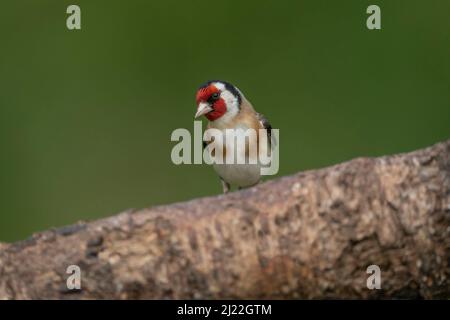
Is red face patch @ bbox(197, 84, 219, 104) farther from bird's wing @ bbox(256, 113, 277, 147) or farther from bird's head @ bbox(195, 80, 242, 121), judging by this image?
bird's wing @ bbox(256, 113, 277, 147)

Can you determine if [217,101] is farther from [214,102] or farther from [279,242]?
[279,242]

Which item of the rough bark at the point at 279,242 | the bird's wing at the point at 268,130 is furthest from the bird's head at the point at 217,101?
the rough bark at the point at 279,242

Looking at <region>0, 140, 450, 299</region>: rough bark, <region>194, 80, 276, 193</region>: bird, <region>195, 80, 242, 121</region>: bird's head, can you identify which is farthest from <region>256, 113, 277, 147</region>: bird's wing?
<region>0, 140, 450, 299</region>: rough bark

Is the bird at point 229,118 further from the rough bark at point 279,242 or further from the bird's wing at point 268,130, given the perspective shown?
the rough bark at point 279,242

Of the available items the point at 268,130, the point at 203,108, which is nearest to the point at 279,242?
the point at 203,108
